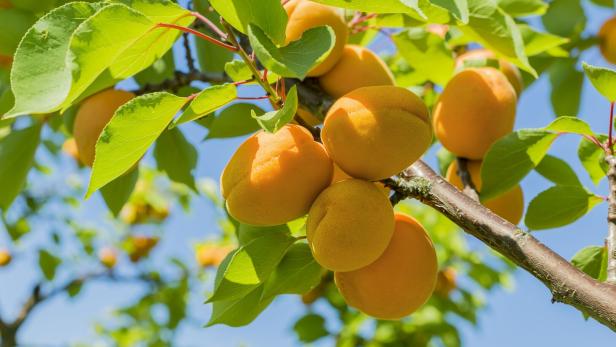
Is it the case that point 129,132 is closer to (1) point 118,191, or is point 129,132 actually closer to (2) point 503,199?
(1) point 118,191

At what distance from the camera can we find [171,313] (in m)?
3.59

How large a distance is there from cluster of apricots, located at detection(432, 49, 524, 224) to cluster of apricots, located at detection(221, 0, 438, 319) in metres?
0.34

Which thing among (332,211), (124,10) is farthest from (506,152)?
(124,10)

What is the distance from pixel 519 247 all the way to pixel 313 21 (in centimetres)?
53

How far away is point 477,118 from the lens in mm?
1187

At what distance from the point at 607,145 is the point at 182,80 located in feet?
2.74

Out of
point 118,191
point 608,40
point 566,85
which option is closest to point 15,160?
point 118,191

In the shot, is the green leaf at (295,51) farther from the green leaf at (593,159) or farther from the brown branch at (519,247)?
the green leaf at (593,159)

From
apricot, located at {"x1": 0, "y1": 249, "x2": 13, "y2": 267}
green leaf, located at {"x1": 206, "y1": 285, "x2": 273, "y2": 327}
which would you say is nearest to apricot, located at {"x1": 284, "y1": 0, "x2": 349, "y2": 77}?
green leaf, located at {"x1": 206, "y1": 285, "x2": 273, "y2": 327}

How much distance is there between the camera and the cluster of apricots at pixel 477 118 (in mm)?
1188

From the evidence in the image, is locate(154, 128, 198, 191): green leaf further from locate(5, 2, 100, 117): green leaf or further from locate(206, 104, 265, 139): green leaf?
locate(5, 2, 100, 117): green leaf

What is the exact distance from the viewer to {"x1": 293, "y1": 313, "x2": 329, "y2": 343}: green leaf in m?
2.92

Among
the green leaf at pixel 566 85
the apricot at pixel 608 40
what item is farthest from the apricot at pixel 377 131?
the apricot at pixel 608 40

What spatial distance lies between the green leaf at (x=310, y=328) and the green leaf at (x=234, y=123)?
70.4 inches
